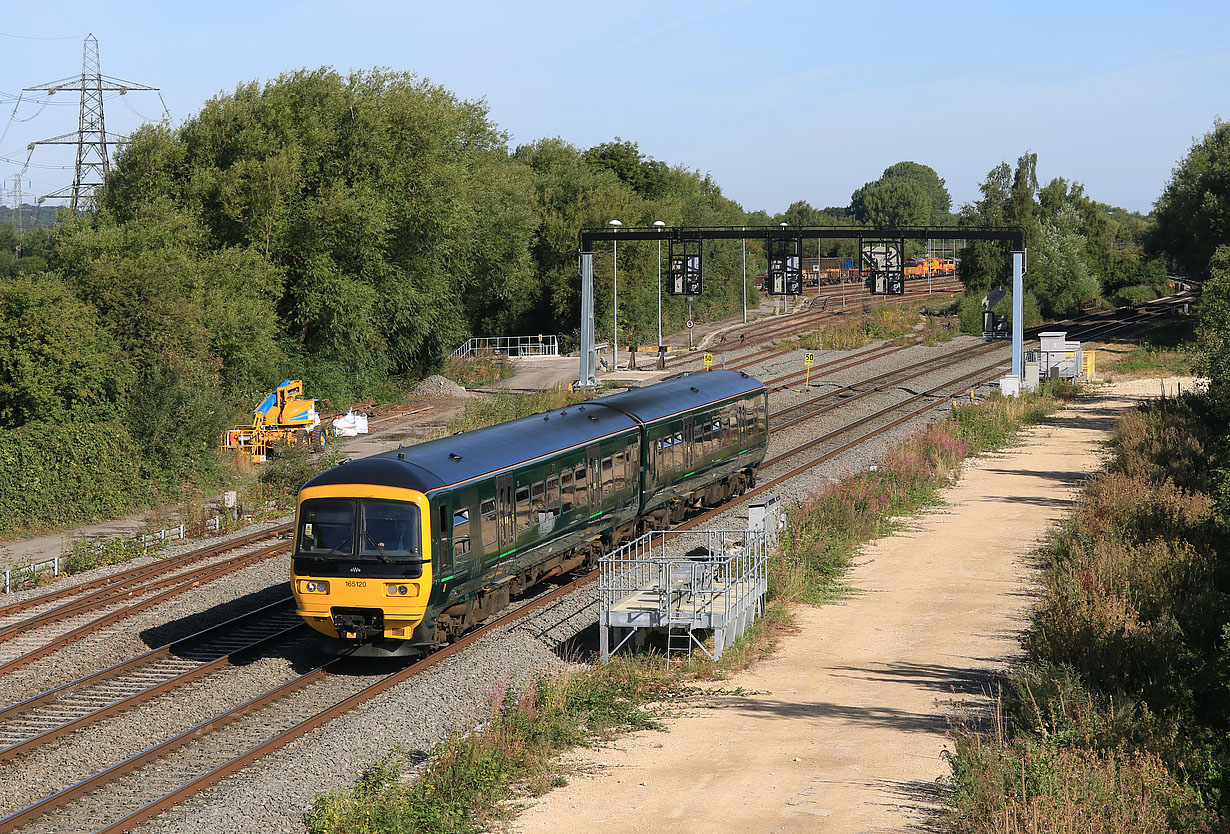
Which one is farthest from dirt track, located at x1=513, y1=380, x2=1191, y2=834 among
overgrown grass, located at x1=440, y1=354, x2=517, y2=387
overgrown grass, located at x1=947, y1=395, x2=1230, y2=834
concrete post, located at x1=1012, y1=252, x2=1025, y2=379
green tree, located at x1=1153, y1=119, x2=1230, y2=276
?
green tree, located at x1=1153, y1=119, x2=1230, y2=276

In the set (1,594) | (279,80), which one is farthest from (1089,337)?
(1,594)

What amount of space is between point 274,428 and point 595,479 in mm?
17890

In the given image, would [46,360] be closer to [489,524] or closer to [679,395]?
[679,395]

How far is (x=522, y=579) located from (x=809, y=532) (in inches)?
259

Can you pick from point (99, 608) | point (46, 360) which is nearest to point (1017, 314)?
point (46, 360)

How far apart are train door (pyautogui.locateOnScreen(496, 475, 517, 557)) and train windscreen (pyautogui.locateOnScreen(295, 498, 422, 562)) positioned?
2.25 metres

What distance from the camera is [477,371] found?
2255 inches

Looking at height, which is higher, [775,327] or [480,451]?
[775,327]

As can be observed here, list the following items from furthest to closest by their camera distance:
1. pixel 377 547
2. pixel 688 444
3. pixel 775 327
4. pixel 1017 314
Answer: pixel 775 327 → pixel 1017 314 → pixel 688 444 → pixel 377 547

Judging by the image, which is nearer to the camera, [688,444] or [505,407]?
[688,444]

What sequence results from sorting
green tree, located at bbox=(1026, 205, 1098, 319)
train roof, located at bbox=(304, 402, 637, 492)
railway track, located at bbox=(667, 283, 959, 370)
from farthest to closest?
green tree, located at bbox=(1026, 205, 1098, 319)
railway track, located at bbox=(667, 283, 959, 370)
train roof, located at bbox=(304, 402, 637, 492)

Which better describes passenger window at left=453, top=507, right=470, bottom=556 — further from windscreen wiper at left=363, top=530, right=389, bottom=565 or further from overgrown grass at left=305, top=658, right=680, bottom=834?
overgrown grass at left=305, top=658, right=680, bottom=834

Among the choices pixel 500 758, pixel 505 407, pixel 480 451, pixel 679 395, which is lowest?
pixel 500 758

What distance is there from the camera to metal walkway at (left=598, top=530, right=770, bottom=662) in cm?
1644
